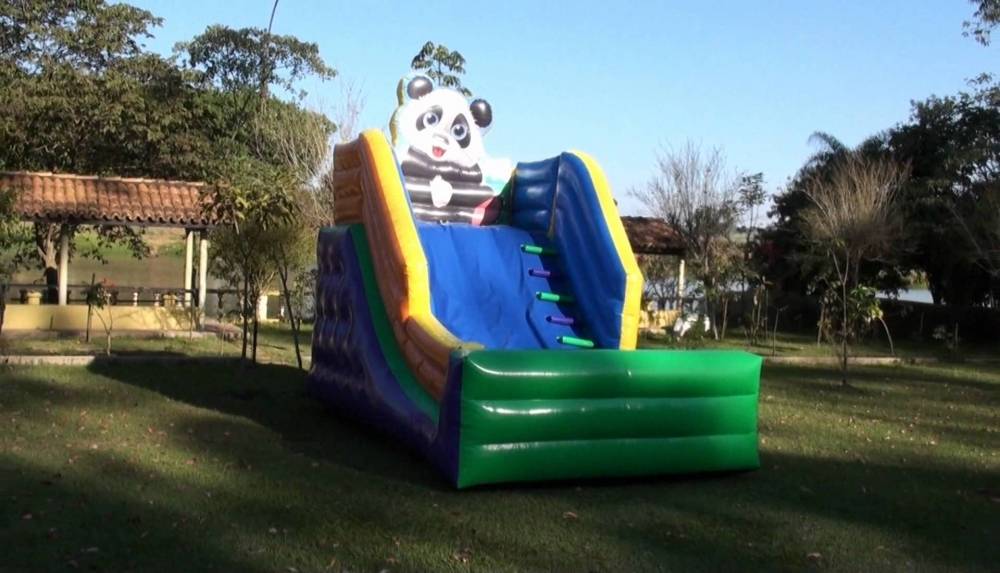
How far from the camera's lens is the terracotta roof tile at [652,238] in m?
27.3

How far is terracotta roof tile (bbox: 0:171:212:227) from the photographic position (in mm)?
18953

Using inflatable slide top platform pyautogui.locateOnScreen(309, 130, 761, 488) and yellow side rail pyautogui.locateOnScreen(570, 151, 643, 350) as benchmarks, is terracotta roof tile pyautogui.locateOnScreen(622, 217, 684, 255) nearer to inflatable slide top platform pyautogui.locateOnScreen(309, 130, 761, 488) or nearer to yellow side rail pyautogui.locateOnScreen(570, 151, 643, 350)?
inflatable slide top platform pyautogui.locateOnScreen(309, 130, 761, 488)

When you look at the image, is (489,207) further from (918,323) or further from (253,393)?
(918,323)

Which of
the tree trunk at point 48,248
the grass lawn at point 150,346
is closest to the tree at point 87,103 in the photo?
the tree trunk at point 48,248

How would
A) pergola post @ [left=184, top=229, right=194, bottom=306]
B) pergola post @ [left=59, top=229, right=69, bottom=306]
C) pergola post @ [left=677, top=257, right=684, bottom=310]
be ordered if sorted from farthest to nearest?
pergola post @ [left=677, top=257, right=684, bottom=310] < pergola post @ [left=184, top=229, right=194, bottom=306] < pergola post @ [left=59, top=229, right=69, bottom=306]

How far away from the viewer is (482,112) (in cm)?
1178

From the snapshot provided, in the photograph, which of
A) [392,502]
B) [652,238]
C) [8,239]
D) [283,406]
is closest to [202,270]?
[8,239]

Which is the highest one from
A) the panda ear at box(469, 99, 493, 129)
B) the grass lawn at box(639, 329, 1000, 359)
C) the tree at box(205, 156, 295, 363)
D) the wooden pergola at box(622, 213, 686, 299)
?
the panda ear at box(469, 99, 493, 129)

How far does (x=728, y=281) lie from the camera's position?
92.8 ft

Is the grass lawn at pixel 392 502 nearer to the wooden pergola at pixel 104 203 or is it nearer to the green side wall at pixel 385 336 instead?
the green side wall at pixel 385 336

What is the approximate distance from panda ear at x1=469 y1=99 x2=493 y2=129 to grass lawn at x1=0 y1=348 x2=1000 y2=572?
3612 millimetres

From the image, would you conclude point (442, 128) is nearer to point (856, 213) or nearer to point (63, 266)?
point (63, 266)

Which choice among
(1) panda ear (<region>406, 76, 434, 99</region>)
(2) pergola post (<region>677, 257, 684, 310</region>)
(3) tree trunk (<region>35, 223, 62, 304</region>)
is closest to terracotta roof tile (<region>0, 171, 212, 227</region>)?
(3) tree trunk (<region>35, 223, 62, 304</region>)

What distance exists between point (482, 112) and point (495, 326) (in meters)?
3.03
